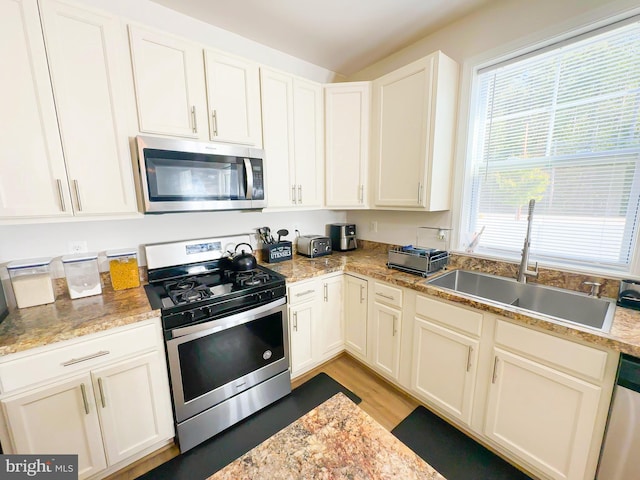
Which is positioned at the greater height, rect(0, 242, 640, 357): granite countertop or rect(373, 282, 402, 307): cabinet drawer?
rect(0, 242, 640, 357): granite countertop

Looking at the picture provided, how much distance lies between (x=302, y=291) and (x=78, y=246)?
1.47 meters

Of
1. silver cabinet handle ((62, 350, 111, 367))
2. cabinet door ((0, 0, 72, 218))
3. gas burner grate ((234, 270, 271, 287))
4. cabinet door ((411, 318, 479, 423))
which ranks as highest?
cabinet door ((0, 0, 72, 218))

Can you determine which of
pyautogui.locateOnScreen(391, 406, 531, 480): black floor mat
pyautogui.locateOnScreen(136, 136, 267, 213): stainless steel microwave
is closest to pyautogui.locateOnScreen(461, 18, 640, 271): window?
pyautogui.locateOnScreen(391, 406, 531, 480): black floor mat

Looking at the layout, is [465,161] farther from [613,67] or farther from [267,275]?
[267,275]

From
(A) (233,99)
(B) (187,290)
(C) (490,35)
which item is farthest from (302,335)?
(C) (490,35)

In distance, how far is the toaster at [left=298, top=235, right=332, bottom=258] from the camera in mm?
2424

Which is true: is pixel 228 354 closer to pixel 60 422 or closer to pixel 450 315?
pixel 60 422

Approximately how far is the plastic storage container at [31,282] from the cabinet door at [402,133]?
7.45 feet

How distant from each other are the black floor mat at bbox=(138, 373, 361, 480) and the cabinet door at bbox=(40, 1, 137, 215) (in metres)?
1.50

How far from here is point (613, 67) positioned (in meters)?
1.42

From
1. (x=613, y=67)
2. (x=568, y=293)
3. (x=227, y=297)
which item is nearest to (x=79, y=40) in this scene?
(x=227, y=297)

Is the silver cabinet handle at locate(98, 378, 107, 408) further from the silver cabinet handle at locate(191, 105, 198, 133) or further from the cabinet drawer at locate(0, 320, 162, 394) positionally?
the silver cabinet handle at locate(191, 105, 198, 133)

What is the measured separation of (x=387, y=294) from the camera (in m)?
1.92

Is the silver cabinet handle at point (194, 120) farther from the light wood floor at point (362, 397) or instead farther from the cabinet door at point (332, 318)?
the light wood floor at point (362, 397)
